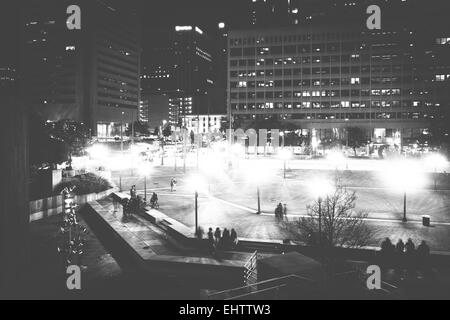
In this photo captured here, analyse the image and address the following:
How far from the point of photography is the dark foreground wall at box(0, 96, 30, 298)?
11.0m

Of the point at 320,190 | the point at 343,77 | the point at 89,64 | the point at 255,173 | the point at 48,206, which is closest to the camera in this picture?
the point at 320,190

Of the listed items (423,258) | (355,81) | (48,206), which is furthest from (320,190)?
(355,81)

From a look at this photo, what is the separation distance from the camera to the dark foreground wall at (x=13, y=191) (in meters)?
11.0

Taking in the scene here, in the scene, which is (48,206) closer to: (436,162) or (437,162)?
(436,162)

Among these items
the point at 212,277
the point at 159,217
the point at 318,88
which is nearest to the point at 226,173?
the point at 159,217

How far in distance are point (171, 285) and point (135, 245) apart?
16.4 feet

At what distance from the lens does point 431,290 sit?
1461 centimetres

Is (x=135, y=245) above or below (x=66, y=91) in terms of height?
below

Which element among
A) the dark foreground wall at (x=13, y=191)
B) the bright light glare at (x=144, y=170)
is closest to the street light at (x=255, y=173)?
the bright light glare at (x=144, y=170)

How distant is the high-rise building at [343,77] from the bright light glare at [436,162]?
49641 mm

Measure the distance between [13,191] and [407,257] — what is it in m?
14.5

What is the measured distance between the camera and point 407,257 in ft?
54.9
